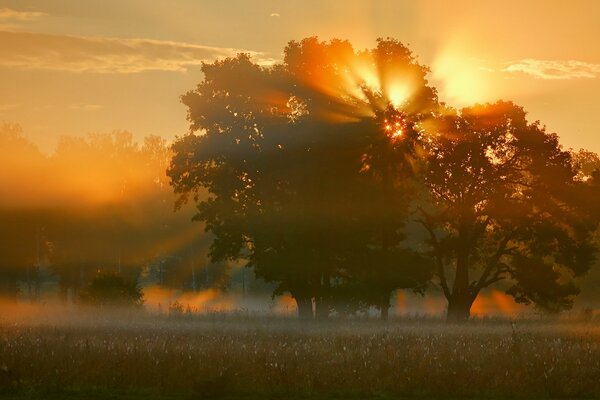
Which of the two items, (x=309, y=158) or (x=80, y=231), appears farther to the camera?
(x=80, y=231)

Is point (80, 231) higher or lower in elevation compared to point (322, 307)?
higher

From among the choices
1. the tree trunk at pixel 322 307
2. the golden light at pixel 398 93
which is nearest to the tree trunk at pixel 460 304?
the tree trunk at pixel 322 307

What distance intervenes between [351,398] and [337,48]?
34106 mm

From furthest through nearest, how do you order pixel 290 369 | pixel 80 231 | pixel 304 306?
pixel 80 231 < pixel 304 306 < pixel 290 369

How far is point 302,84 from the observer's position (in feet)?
170

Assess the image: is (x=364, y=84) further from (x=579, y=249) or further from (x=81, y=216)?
(x=81, y=216)

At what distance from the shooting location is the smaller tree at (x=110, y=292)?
5203cm

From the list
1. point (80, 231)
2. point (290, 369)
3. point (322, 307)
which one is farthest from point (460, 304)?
point (80, 231)

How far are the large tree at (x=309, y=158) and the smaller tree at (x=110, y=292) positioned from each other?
16.5ft

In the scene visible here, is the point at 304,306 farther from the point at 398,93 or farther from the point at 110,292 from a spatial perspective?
the point at 398,93

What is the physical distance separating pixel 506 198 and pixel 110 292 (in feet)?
72.8

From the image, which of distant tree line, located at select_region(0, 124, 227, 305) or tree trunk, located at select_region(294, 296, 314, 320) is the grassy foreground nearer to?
tree trunk, located at select_region(294, 296, 314, 320)

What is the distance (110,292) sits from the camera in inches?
2087

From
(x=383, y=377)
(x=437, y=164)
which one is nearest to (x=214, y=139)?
(x=437, y=164)
